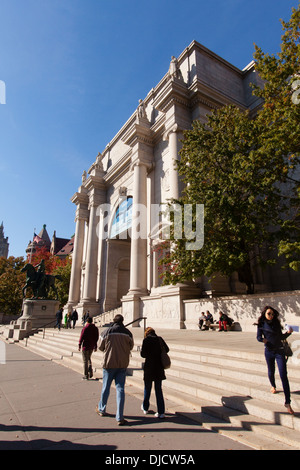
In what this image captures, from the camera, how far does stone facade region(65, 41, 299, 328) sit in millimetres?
17156

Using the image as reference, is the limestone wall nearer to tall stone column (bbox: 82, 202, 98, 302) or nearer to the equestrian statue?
the equestrian statue

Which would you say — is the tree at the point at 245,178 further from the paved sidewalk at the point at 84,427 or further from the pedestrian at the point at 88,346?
the paved sidewalk at the point at 84,427

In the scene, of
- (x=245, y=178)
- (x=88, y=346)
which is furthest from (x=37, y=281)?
(x=245, y=178)

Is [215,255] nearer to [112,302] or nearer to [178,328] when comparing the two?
[178,328]

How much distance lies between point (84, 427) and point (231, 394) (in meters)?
2.50

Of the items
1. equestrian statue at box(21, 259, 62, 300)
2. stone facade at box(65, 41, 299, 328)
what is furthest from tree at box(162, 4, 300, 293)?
equestrian statue at box(21, 259, 62, 300)

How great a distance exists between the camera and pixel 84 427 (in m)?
4.05

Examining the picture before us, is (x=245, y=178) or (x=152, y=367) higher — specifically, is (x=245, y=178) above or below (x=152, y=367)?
above

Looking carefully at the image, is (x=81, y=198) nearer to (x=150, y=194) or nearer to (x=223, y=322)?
(x=150, y=194)

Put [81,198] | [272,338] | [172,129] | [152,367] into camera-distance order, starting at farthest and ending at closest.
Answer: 1. [81,198]
2. [172,129]
3. [152,367]
4. [272,338]

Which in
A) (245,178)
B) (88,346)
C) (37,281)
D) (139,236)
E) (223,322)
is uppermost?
(245,178)

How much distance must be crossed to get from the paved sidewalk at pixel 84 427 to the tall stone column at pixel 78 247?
86.8 feet

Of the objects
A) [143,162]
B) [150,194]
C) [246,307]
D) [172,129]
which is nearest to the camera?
[246,307]

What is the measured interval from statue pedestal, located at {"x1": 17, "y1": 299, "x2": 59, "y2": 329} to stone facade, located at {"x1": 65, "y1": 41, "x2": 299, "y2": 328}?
17.9 ft
